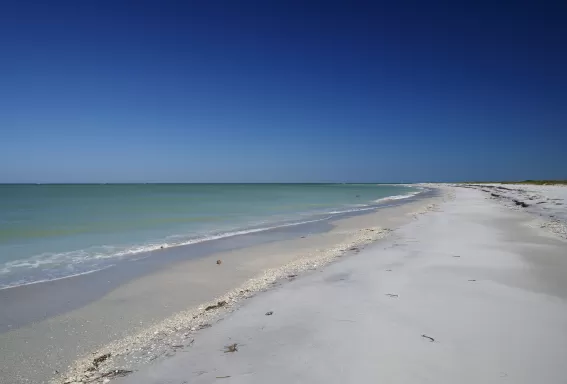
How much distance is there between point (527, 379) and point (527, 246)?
8.24 meters

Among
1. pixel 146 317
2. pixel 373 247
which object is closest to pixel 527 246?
pixel 373 247

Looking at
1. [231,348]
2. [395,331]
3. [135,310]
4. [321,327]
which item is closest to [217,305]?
[135,310]

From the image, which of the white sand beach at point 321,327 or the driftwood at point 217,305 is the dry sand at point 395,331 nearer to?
the white sand beach at point 321,327

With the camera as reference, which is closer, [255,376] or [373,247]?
[255,376]

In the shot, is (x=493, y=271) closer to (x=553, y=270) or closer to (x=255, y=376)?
(x=553, y=270)

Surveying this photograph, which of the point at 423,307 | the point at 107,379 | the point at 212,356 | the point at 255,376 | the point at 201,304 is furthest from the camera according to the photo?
the point at 201,304

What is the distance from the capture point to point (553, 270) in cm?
713

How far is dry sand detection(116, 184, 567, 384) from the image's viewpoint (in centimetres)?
347

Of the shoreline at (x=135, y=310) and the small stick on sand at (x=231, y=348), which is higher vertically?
the small stick on sand at (x=231, y=348)

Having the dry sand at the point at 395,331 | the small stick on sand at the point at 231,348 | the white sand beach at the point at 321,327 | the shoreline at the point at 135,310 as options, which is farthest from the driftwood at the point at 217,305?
the small stick on sand at the point at 231,348

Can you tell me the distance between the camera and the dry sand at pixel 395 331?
11.4ft

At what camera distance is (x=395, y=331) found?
4.33m

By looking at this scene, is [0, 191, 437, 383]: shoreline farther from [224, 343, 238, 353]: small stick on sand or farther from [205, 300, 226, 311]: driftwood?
[224, 343, 238, 353]: small stick on sand

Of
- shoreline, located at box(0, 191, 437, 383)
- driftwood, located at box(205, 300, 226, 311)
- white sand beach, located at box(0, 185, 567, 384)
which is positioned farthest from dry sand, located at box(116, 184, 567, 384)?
shoreline, located at box(0, 191, 437, 383)
